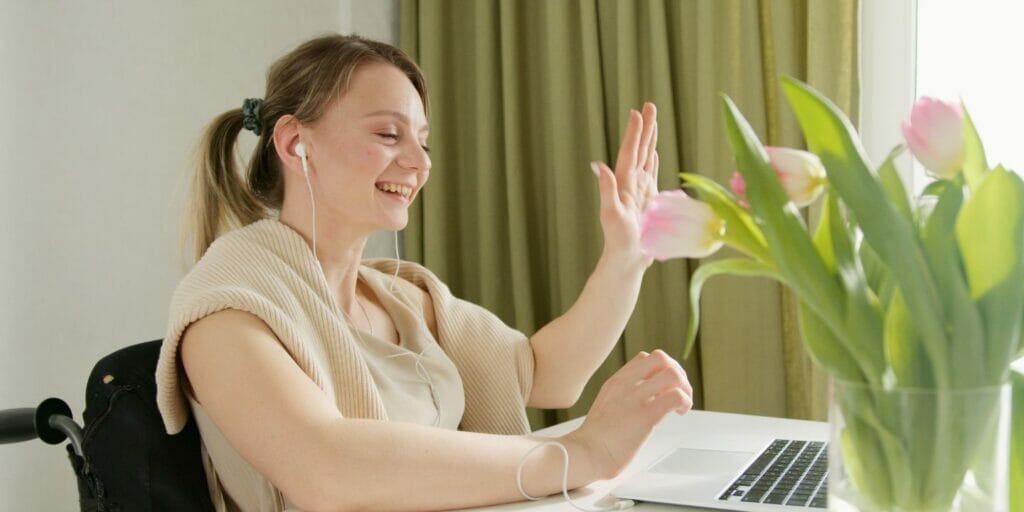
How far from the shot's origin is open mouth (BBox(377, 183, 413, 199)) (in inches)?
61.5

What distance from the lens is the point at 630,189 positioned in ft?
5.24

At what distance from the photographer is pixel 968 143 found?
2.30 ft

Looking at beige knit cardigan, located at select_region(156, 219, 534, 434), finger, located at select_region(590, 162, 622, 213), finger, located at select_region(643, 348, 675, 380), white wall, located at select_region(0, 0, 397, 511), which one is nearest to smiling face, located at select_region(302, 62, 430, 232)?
beige knit cardigan, located at select_region(156, 219, 534, 434)

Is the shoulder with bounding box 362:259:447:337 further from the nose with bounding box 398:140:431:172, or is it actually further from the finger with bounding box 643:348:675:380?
the finger with bounding box 643:348:675:380

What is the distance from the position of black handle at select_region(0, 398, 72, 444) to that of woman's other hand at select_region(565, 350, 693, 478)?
0.60 metres

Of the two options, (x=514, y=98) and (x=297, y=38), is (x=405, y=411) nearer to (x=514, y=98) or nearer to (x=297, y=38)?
(x=514, y=98)

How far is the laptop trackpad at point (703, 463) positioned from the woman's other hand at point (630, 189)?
13.3 inches

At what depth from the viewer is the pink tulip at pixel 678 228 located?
0.68 m

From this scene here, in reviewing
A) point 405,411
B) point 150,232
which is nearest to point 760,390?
point 405,411

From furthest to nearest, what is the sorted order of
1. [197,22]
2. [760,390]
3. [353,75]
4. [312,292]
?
1. [197,22]
2. [760,390]
3. [353,75]
4. [312,292]

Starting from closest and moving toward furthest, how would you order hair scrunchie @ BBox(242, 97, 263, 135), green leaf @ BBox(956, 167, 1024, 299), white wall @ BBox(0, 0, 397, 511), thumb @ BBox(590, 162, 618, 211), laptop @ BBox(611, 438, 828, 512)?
green leaf @ BBox(956, 167, 1024, 299)
laptop @ BBox(611, 438, 828, 512)
thumb @ BBox(590, 162, 618, 211)
hair scrunchie @ BBox(242, 97, 263, 135)
white wall @ BBox(0, 0, 397, 511)

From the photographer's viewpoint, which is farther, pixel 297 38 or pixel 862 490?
pixel 297 38

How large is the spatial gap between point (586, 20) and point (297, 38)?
0.77m

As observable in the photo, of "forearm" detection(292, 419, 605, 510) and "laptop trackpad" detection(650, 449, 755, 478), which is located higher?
"forearm" detection(292, 419, 605, 510)
